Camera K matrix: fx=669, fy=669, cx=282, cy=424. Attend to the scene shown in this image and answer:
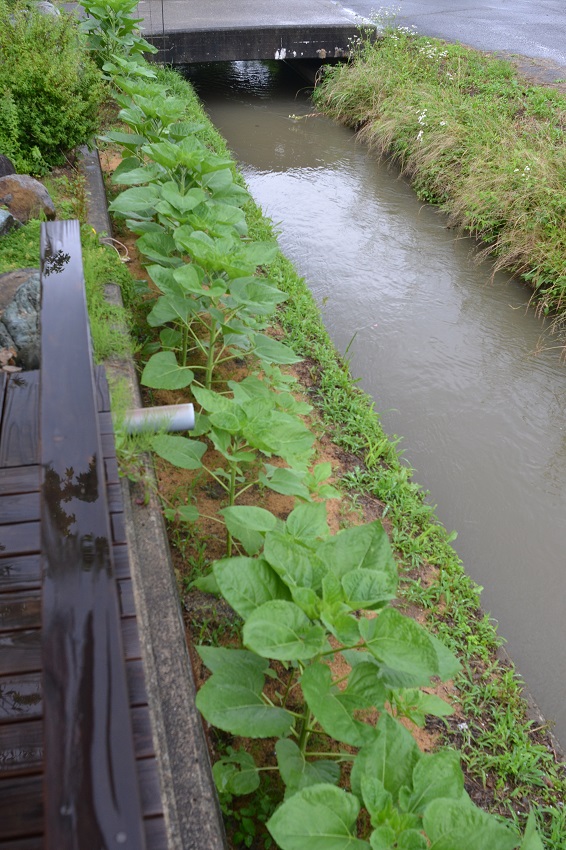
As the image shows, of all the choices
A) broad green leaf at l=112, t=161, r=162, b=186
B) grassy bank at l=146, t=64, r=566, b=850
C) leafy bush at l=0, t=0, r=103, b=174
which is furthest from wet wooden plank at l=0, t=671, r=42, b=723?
leafy bush at l=0, t=0, r=103, b=174

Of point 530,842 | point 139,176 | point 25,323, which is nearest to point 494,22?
point 139,176

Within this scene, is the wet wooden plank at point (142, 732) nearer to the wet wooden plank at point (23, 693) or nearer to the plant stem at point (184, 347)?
the wet wooden plank at point (23, 693)

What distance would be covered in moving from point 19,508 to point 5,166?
3.01 m

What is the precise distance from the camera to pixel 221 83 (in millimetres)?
9859

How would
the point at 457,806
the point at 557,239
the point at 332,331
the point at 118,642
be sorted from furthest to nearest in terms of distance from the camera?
the point at 557,239, the point at 332,331, the point at 457,806, the point at 118,642

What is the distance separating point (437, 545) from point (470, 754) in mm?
953

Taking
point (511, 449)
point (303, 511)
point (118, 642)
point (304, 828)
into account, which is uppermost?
point (118, 642)

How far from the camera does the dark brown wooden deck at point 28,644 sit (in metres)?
0.96

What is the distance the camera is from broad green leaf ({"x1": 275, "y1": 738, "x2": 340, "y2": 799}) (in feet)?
5.33

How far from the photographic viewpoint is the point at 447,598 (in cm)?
267

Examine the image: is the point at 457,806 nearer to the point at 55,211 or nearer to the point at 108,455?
the point at 108,455

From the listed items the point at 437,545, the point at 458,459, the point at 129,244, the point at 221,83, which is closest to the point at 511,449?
the point at 458,459

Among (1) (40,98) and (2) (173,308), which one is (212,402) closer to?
(2) (173,308)

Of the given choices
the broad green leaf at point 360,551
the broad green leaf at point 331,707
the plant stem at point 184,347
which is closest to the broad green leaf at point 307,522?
the broad green leaf at point 360,551
